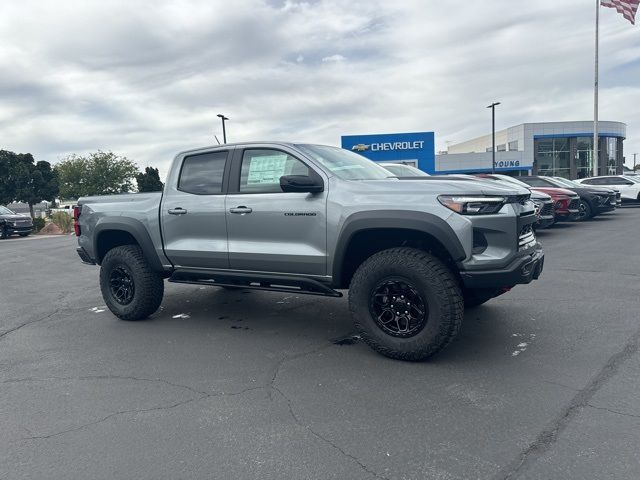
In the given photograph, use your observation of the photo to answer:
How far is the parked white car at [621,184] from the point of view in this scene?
71.9ft

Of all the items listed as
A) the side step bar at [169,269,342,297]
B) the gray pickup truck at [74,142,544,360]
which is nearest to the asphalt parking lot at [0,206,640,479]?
the gray pickup truck at [74,142,544,360]

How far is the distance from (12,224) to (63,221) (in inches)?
119

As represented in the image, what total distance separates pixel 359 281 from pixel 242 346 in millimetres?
1368

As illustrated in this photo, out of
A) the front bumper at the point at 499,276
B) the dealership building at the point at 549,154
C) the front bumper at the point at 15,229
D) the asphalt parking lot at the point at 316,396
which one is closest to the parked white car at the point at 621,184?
the asphalt parking lot at the point at 316,396

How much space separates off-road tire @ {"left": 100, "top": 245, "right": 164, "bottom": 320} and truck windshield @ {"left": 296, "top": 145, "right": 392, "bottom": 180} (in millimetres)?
2324

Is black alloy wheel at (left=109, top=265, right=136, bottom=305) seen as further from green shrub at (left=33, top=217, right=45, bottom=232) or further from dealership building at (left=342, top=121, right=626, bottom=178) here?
dealership building at (left=342, top=121, right=626, bottom=178)

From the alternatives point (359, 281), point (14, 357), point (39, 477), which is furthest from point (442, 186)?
point (14, 357)

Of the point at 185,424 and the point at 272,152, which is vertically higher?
the point at 272,152

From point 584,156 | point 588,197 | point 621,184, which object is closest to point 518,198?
point 588,197

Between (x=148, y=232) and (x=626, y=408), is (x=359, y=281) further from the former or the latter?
(x=148, y=232)

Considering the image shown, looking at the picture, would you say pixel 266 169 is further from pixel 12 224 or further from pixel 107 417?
pixel 12 224

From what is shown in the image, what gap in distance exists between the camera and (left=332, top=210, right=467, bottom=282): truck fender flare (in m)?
3.86

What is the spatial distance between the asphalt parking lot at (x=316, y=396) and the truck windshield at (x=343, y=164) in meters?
1.58

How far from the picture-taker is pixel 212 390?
3.75m
